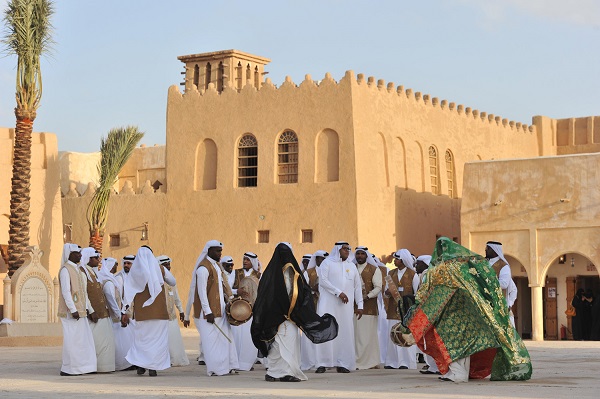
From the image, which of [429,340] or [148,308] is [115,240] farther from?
[429,340]

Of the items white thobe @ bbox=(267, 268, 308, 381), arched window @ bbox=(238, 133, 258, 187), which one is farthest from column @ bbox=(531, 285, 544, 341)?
white thobe @ bbox=(267, 268, 308, 381)

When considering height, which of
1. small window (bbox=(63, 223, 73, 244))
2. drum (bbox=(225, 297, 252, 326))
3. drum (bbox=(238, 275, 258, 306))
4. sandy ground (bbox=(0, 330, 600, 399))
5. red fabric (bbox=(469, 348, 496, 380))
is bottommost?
sandy ground (bbox=(0, 330, 600, 399))

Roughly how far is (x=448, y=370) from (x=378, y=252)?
62.1ft

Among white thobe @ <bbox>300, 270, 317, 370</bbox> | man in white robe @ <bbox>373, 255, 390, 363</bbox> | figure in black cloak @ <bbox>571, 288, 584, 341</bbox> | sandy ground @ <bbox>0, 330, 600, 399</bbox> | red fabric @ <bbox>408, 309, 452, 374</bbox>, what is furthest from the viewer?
figure in black cloak @ <bbox>571, 288, 584, 341</bbox>

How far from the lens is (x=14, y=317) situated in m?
24.2

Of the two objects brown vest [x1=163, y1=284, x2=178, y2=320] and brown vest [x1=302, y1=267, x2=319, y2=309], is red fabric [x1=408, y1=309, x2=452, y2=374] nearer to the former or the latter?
brown vest [x1=302, y1=267, x2=319, y2=309]

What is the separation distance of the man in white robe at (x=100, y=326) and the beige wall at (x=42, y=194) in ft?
57.8

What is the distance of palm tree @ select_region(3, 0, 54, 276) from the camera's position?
1135 inches

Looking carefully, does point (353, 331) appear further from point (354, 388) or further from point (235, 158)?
point (235, 158)

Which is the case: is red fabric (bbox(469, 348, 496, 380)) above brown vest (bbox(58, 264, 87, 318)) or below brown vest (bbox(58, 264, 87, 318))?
below

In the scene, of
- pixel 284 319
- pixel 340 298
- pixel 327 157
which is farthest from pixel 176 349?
pixel 327 157

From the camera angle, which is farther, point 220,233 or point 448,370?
point 220,233

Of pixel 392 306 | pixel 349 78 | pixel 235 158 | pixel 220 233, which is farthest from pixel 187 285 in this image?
pixel 392 306

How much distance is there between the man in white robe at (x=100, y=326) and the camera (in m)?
14.4
